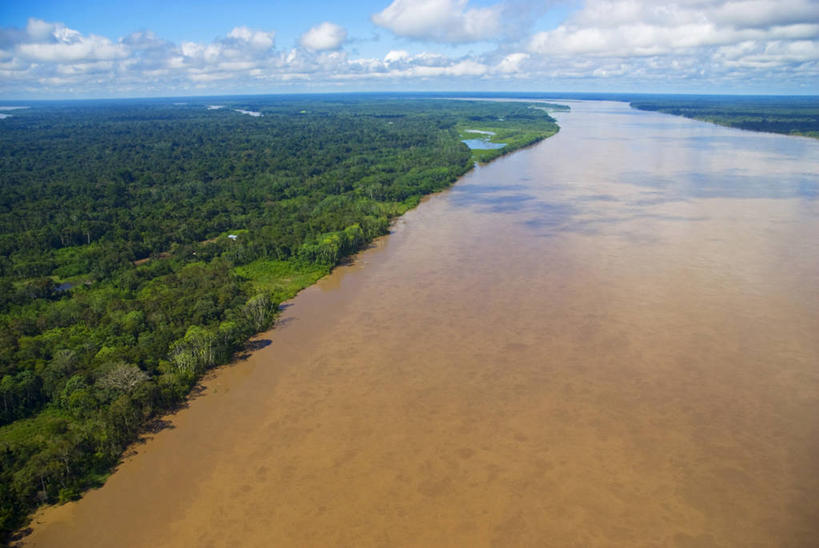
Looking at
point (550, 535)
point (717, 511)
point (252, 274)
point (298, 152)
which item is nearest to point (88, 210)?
point (252, 274)

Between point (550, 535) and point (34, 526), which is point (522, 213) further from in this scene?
point (34, 526)

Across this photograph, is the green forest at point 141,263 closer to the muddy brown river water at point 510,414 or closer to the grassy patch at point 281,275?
the grassy patch at point 281,275

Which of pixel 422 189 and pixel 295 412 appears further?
pixel 422 189

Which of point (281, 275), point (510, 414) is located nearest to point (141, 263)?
point (281, 275)

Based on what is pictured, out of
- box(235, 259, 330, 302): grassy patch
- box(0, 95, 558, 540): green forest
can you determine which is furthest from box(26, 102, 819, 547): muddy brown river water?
box(0, 95, 558, 540): green forest

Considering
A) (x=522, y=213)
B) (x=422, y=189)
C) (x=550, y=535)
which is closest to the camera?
(x=550, y=535)

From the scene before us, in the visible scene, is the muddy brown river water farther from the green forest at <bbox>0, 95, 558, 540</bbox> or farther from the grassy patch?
the green forest at <bbox>0, 95, 558, 540</bbox>

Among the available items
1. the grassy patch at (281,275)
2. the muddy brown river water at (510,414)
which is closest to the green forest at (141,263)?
the grassy patch at (281,275)
